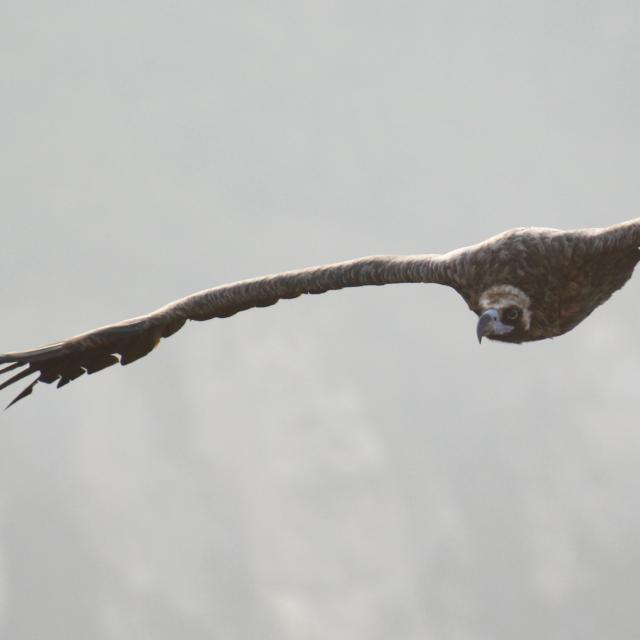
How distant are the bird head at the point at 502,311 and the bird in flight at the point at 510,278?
0.04 feet

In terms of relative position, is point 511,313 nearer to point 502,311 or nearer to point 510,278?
point 502,311

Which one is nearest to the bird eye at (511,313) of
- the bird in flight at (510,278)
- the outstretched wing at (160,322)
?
the bird in flight at (510,278)

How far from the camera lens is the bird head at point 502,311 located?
1956 centimetres

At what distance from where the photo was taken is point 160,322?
22.1 m

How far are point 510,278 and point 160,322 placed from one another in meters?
5.01

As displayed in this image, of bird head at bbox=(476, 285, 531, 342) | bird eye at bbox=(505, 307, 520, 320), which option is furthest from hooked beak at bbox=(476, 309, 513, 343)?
bird eye at bbox=(505, 307, 520, 320)

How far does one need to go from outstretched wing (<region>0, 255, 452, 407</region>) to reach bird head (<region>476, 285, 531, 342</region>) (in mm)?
1766

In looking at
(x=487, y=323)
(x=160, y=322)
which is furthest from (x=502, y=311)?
(x=160, y=322)

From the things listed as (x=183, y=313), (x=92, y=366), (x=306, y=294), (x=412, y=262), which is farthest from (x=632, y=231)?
(x=92, y=366)

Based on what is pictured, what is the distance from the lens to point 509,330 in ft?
65.0

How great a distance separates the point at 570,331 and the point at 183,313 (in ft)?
16.7

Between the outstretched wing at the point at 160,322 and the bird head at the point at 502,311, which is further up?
the outstretched wing at the point at 160,322

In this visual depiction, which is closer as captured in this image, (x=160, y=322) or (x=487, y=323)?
(x=487, y=323)

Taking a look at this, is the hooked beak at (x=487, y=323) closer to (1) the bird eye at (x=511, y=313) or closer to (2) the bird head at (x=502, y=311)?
(2) the bird head at (x=502, y=311)
